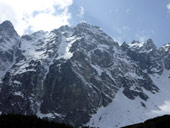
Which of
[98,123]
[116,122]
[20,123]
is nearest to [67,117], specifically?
[98,123]

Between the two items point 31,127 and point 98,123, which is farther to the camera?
point 98,123

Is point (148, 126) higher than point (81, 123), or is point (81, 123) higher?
point (81, 123)

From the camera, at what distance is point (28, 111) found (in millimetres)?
194750

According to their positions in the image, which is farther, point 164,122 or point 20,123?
point 20,123

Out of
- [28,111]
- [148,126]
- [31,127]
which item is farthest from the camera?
[28,111]

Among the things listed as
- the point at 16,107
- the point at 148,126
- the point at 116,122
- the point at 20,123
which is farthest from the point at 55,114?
the point at 148,126

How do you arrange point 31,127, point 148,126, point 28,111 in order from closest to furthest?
point 148,126 → point 31,127 → point 28,111

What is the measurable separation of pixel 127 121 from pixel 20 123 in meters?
159

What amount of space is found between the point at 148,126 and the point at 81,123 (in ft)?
535

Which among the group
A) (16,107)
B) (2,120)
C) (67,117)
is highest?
(16,107)

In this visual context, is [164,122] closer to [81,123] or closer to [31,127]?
[31,127]

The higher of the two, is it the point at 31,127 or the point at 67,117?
the point at 67,117

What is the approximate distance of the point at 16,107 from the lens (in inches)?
7741

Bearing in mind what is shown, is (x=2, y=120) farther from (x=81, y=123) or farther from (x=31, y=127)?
(x=81, y=123)
